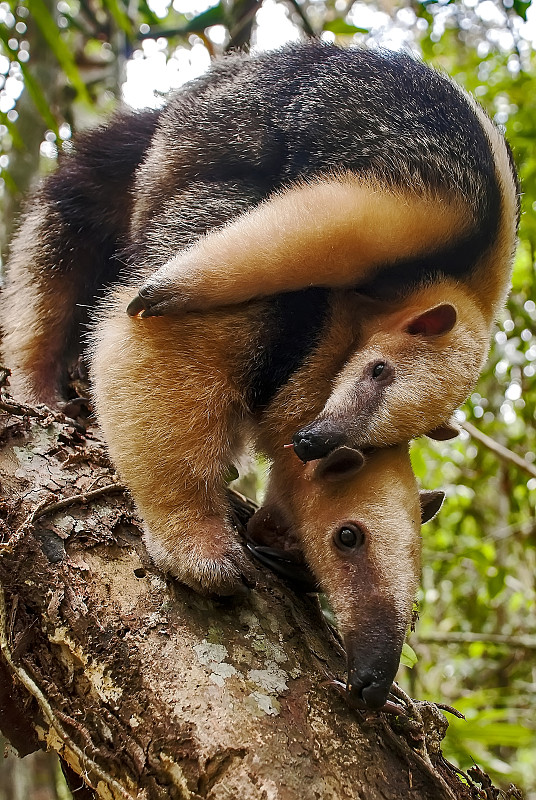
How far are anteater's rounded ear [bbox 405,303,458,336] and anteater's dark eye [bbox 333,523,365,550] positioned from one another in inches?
31.6

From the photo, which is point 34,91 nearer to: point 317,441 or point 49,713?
point 317,441

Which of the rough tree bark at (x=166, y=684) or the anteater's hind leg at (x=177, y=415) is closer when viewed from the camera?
the rough tree bark at (x=166, y=684)

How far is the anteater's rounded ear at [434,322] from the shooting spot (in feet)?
9.08

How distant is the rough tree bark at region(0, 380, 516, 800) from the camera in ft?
6.11

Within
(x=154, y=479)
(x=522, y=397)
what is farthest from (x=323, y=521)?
(x=522, y=397)

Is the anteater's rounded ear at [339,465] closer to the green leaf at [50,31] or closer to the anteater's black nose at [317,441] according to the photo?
the anteater's black nose at [317,441]

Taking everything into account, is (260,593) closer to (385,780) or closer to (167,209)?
(385,780)

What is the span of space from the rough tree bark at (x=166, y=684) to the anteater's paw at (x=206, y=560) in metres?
0.04

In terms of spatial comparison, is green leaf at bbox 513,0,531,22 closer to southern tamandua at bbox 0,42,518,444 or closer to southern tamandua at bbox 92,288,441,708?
southern tamandua at bbox 0,42,518,444

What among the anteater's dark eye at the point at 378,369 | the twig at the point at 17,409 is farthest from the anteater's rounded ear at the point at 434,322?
the twig at the point at 17,409

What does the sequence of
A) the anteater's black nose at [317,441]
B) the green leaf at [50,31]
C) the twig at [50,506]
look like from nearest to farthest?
the twig at [50,506] → the anteater's black nose at [317,441] → the green leaf at [50,31]

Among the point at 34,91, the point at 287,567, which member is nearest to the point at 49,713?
the point at 287,567

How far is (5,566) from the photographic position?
7.76 feet

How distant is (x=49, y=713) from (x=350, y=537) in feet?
3.95
